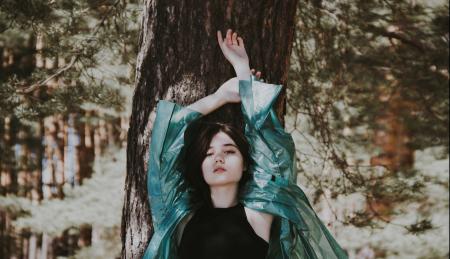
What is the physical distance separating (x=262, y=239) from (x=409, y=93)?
504 cm

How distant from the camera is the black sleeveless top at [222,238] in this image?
238cm

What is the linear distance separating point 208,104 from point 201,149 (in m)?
0.18

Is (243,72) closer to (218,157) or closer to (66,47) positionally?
(218,157)

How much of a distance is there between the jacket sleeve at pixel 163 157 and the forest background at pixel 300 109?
192 cm

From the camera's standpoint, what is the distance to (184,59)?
2.59 m

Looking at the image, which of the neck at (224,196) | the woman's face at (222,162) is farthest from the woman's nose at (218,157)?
the neck at (224,196)

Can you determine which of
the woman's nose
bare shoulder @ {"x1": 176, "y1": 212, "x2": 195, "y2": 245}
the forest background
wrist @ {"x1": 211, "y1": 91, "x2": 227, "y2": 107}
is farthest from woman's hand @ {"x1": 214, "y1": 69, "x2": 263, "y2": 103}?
the forest background

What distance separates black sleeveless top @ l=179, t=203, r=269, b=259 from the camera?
2375 millimetres

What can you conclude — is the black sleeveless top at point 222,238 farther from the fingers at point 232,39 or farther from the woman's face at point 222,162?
the fingers at point 232,39

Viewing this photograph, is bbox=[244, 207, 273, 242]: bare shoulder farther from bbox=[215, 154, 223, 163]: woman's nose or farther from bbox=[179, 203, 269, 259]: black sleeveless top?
bbox=[215, 154, 223, 163]: woman's nose

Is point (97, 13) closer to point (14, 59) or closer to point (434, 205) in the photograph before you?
point (14, 59)

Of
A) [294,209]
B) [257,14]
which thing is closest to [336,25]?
[257,14]

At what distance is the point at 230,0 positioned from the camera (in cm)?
259

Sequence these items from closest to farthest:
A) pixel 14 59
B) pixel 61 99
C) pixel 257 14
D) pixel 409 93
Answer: pixel 257 14 < pixel 61 99 < pixel 409 93 < pixel 14 59
